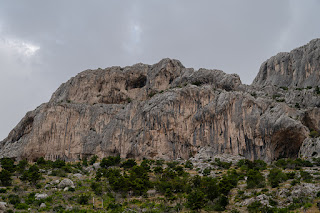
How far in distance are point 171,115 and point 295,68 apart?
43.1 metres

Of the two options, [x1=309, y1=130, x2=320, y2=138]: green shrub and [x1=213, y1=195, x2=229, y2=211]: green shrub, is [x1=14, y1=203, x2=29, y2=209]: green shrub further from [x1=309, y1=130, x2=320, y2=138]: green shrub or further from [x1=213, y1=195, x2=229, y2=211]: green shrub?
[x1=309, y1=130, x2=320, y2=138]: green shrub

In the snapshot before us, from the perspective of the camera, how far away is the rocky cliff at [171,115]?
251ft

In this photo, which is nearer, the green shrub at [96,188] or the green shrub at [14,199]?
the green shrub at [14,199]

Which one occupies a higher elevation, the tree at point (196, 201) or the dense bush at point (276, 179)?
the dense bush at point (276, 179)

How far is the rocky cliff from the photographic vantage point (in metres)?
76.4

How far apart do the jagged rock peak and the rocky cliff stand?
1.14 feet

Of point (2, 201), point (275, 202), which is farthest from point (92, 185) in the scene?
point (275, 202)

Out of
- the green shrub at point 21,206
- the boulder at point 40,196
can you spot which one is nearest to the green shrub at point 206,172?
the boulder at point 40,196

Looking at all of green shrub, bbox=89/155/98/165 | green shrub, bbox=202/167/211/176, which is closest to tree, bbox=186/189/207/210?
green shrub, bbox=202/167/211/176

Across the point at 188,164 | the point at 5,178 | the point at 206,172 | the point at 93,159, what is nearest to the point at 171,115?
the point at 188,164

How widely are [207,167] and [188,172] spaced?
5063 millimetres

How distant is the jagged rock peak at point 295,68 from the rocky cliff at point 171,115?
35 cm

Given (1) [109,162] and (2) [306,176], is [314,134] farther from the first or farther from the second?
(1) [109,162]

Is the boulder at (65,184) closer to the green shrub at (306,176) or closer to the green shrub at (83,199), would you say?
the green shrub at (83,199)
